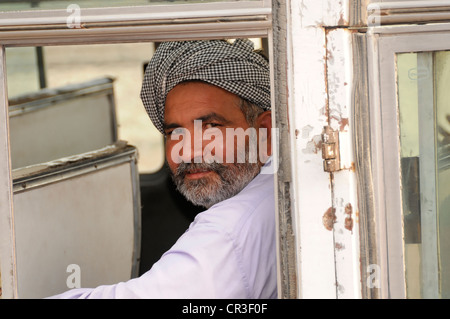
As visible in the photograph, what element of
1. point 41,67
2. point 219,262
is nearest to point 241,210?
point 219,262

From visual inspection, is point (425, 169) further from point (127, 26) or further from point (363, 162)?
point (127, 26)

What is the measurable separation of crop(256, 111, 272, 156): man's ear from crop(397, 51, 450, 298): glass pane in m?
1.25

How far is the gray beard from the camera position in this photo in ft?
8.02

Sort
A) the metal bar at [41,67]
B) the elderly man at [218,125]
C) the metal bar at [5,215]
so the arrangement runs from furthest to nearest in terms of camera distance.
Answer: the metal bar at [41,67] → the elderly man at [218,125] → the metal bar at [5,215]

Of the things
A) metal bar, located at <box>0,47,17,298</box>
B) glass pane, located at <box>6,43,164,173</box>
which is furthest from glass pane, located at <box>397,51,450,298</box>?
glass pane, located at <box>6,43,164,173</box>

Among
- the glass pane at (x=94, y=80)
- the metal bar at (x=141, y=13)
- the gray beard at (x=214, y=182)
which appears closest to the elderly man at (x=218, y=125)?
the gray beard at (x=214, y=182)

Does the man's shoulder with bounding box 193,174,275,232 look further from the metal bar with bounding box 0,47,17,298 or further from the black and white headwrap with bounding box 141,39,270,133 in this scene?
Result: the metal bar with bounding box 0,47,17,298

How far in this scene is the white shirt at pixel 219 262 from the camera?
172 cm

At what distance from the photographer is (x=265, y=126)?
2672 mm

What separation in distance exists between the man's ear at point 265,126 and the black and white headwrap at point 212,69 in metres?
0.04

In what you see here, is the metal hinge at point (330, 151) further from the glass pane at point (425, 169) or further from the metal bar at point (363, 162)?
the glass pane at point (425, 169)

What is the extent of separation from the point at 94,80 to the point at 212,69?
→ 176 centimetres
